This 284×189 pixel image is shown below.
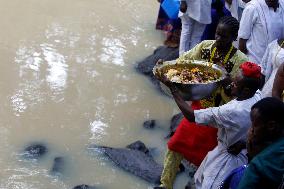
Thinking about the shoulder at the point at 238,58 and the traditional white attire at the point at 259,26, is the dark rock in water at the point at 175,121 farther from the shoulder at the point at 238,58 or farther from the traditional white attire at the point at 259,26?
the shoulder at the point at 238,58

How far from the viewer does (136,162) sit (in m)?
5.01

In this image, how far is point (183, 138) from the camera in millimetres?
3945

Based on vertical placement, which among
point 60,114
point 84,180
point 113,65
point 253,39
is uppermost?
point 253,39

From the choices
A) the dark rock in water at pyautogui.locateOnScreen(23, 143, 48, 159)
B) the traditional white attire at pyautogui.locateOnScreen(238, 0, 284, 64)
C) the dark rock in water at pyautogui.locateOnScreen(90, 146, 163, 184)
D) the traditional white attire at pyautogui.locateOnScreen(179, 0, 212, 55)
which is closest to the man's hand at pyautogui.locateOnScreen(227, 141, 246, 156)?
the dark rock in water at pyautogui.locateOnScreen(90, 146, 163, 184)

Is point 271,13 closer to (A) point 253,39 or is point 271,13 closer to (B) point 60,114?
(A) point 253,39

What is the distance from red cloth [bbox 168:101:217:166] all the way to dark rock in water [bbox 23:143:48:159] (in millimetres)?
1606

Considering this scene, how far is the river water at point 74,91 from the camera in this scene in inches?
192

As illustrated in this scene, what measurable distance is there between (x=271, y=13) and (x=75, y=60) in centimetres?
316

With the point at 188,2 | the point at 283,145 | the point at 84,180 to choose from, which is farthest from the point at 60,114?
the point at 283,145

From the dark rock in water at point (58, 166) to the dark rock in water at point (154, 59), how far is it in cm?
220

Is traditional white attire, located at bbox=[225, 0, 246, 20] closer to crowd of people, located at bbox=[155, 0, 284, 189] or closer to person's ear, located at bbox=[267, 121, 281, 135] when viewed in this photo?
crowd of people, located at bbox=[155, 0, 284, 189]

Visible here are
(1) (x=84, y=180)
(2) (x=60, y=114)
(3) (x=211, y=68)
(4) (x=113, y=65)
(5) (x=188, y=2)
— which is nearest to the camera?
(3) (x=211, y=68)

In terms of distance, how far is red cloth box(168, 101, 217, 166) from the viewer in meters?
3.92

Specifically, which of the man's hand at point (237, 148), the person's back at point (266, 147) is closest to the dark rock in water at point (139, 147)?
the man's hand at point (237, 148)
